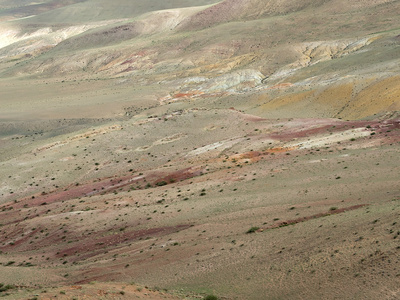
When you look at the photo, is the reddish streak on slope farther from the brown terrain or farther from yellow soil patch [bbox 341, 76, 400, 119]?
yellow soil patch [bbox 341, 76, 400, 119]

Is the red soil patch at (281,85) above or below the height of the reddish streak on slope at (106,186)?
below

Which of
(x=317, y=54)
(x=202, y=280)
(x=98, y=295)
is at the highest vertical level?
(x=98, y=295)

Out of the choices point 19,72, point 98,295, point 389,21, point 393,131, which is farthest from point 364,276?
point 19,72

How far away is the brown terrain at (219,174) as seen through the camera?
2777 centimetres

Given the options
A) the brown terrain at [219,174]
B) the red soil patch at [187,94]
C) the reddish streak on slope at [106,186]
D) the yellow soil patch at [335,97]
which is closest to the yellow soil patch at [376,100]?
the brown terrain at [219,174]

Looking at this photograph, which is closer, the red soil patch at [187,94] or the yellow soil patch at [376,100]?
the yellow soil patch at [376,100]

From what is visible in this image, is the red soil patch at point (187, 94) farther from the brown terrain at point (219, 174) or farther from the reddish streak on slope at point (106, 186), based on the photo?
the reddish streak on slope at point (106, 186)

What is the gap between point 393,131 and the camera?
55.0 meters

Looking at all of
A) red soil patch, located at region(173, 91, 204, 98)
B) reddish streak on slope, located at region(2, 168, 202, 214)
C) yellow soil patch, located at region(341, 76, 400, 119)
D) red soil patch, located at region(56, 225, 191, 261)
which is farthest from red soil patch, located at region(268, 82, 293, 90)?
red soil patch, located at region(56, 225, 191, 261)

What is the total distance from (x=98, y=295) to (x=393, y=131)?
3896cm

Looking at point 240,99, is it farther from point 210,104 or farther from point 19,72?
point 19,72

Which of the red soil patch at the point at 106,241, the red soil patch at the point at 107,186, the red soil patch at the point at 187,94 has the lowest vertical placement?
the red soil patch at the point at 187,94

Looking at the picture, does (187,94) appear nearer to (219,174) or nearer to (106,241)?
(219,174)

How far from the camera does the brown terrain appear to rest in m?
27.8
